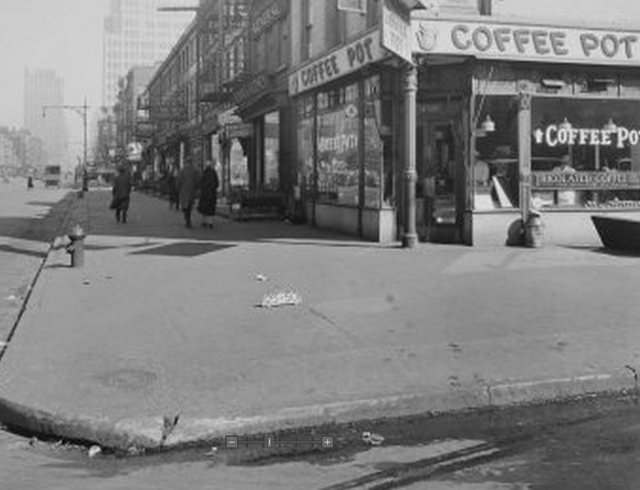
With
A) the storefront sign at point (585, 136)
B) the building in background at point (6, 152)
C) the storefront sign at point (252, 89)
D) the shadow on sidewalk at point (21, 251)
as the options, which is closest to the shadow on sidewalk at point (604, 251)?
the storefront sign at point (585, 136)

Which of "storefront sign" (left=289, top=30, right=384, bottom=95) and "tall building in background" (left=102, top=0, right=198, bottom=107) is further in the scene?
"tall building in background" (left=102, top=0, right=198, bottom=107)

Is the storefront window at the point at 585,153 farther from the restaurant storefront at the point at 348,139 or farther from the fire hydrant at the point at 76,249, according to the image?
the fire hydrant at the point at 76,249

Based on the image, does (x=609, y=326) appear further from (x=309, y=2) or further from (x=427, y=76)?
(x=309, y=2)

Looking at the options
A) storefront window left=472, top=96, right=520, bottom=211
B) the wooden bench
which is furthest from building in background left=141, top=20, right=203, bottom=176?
storefront window left=472, top=96, right=520, bottom=211

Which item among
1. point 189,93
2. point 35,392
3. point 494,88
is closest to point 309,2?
point 494,88

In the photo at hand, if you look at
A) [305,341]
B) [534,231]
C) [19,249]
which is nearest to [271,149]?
[19,249]

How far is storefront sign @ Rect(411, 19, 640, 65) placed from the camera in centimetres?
1727

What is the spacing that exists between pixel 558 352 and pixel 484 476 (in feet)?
10.6

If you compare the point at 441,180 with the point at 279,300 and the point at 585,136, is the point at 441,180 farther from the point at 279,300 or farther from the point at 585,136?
the point at 279,300

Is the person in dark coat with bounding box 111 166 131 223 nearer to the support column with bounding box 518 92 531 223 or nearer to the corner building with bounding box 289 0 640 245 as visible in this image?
the corner building with bounding box 289 0 640 245

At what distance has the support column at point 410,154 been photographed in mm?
17344

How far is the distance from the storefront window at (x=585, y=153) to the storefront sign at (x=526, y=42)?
90cm

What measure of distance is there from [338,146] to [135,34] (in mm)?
107355

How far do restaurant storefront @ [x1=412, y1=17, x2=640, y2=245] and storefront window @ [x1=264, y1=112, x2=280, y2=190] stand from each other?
1044cm
